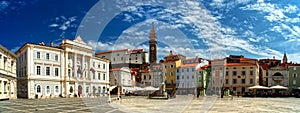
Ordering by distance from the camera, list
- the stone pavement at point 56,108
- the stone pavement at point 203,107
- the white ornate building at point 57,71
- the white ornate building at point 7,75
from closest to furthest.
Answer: the stone pavement at point 56,108 < the stone pavement at point 203,107 < the white ornate building at point 7,75 < the white ornate building at point 57,71

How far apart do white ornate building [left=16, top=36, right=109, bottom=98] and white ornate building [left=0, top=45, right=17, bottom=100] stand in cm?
401

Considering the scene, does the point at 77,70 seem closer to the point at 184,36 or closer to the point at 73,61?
the point at 73,61

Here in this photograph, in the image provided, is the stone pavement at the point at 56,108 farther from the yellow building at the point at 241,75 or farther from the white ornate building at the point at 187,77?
the yellow building at the point at 241,75

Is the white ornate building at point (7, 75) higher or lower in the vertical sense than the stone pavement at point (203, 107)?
higher

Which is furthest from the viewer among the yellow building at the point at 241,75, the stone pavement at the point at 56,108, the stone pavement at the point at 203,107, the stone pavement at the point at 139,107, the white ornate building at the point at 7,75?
the yellow building at the point at 241,75

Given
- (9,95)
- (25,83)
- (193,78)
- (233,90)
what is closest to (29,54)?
(25,83)

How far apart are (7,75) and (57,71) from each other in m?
13.1

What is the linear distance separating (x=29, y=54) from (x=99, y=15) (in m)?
35.4

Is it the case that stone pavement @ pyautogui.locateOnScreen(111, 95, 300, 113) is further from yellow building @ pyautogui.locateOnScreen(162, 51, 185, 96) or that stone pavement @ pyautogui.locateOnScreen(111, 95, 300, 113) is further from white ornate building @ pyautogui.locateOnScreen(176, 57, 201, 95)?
yellow building @ pyautogui.locateOnScreen(162, 51, 185, 96)

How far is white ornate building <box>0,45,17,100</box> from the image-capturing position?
105 ft

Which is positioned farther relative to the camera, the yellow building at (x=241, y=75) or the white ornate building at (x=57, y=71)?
the yellow building at (x=241, y=75)

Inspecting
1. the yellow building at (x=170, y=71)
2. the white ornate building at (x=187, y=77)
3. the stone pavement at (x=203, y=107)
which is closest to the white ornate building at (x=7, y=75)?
the stone pavement at (x=203, y=107)

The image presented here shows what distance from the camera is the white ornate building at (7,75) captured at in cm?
3188

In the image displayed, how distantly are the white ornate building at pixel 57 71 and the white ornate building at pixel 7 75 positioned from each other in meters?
4.01
